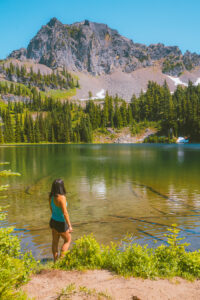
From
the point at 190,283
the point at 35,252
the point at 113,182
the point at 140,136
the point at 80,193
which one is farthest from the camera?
the point at 140,136

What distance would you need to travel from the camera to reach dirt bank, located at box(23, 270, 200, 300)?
5.75m

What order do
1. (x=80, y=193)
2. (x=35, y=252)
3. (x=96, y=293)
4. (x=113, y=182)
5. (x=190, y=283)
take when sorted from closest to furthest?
(x=96, y=293)
(x=190, y=283)
(x=35, y=252)
(x=80, y=193)
(x=113, y=182)

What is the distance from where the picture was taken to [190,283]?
21.3 ft

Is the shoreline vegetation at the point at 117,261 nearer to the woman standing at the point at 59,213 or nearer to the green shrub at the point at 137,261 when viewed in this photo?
the green shrub at the point at 137,261

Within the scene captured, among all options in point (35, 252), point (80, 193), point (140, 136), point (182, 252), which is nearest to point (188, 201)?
point (80, 193)

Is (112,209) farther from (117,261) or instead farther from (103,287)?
(103,287)

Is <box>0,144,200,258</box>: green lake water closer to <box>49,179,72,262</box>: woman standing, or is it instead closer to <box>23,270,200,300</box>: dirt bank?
<box>49,179,72,262</box>: woman standing

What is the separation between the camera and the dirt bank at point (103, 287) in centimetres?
575

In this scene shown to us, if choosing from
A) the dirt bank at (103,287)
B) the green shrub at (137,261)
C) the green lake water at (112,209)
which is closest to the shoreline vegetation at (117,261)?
the green shrub at (137,261)

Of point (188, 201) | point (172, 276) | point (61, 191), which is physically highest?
point (61, 191)

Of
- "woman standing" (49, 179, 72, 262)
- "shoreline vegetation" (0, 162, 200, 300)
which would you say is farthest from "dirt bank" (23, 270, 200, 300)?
"woman standing" (49, 179, 72, 262)

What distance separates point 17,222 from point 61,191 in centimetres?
779

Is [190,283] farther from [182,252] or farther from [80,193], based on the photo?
[80,193]

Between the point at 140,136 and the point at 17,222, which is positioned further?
the point at 140,136
